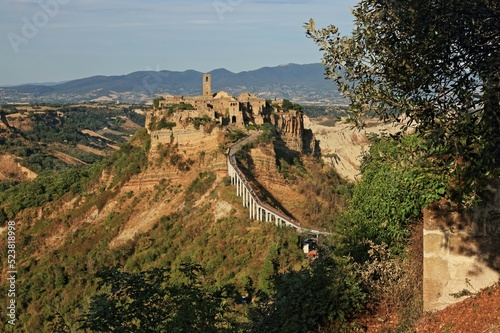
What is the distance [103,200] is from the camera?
3700 centimetres

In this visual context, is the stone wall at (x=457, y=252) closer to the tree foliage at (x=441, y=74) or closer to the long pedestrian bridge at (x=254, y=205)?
the tree foliage at (x=441, y=74)

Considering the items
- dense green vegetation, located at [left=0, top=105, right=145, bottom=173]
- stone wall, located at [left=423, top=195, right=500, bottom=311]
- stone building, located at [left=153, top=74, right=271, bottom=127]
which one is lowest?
dense green vegetation, located at [left=0, top=105, right=145, bottom=173]

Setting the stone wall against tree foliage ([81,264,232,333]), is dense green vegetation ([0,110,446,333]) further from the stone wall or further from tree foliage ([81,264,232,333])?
the stone wall

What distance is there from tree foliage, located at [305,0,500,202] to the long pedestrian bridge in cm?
1797

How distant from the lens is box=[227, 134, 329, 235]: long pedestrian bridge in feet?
87.1

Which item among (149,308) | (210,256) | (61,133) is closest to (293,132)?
(210,256)

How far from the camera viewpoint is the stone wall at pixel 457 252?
830 cm

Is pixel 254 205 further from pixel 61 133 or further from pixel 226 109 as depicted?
pixel 61 133

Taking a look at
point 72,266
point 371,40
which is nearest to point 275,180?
point 72,266

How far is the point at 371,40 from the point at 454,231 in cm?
274

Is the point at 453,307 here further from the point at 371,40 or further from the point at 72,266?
the point at 72,266

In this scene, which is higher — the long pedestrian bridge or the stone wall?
the stone wall

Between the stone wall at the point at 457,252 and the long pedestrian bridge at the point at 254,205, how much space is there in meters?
16.7

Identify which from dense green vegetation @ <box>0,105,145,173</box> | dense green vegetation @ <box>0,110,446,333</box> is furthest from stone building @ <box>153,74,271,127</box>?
dense green vegetation @ <box>0,105,145,173</box>
